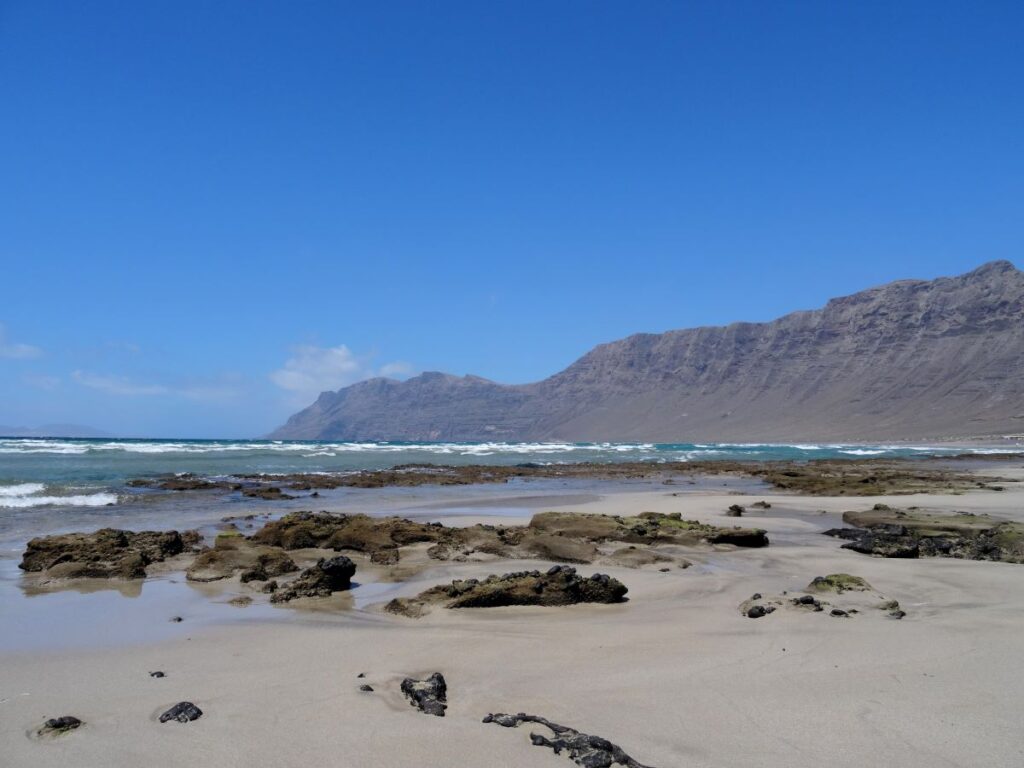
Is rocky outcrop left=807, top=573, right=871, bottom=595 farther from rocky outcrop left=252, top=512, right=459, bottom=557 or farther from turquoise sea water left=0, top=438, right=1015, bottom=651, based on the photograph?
rocky outcrop left=252, top=512, right=459, bottom=557

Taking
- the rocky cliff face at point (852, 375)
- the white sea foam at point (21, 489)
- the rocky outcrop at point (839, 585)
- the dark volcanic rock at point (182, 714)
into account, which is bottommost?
the rocky outcrop at point (839, 585)

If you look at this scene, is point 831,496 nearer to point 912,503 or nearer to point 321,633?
point 912,503

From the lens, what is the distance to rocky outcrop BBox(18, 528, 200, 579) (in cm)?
834

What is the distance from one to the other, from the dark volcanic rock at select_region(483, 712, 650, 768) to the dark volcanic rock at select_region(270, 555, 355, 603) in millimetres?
4179

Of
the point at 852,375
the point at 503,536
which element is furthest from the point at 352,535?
the point at 852,375

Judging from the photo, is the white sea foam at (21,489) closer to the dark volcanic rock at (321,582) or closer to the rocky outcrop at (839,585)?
the dark volcanic rock at (321,582)

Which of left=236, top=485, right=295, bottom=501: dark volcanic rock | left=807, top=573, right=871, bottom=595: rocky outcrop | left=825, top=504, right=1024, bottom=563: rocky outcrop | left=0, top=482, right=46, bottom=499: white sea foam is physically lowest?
left=236, top=485, right=295, bottom=501: dark volcanic rock

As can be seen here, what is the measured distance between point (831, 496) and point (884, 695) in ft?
60.8

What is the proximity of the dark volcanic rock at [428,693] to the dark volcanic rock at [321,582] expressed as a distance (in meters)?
3.21

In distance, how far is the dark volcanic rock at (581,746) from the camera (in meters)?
3.13

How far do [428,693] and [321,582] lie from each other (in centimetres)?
366

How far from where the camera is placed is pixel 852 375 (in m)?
147

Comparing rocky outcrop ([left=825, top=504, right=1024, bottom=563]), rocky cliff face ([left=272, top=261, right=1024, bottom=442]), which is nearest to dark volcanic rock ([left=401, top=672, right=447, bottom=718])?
rocky outcrop ([left=825, top=504, right=1024, bottom=563])

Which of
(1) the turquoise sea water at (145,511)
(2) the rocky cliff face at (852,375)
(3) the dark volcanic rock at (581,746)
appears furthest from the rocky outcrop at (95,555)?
(2) the rocky cliff face at (852,375)
